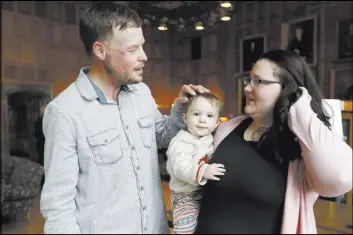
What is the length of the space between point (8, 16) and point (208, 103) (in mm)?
6242

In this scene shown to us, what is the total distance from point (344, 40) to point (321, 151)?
17.3 feet

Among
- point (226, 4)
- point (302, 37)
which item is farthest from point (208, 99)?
point (302, 37)

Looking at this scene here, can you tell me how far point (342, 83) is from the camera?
556cm

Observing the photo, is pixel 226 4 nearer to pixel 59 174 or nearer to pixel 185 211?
pixel 185 211

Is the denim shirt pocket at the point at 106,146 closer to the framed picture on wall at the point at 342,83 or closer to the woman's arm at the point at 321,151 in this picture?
the woman's arm at the point at 321,151

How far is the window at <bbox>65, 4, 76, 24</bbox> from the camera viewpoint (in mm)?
7074

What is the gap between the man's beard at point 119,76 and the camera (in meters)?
1.16

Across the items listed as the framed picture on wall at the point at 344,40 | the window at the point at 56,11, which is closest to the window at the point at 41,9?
the window at the point at 56,11

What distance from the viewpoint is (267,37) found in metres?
6.66

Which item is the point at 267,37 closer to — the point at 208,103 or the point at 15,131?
the point at 15,131

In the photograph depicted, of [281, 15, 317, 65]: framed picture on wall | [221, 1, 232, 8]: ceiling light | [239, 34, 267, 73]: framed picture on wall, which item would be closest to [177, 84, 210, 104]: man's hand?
[221, 1, 232, 8]: ceiling light

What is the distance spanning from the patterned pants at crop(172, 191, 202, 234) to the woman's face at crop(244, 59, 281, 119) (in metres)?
0.38

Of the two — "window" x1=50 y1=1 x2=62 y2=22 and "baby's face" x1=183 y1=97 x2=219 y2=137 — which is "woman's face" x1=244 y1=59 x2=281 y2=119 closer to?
"baby's face" x1=183 y1=97 x2=219 y2=137

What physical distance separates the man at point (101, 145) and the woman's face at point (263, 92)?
0.40m
